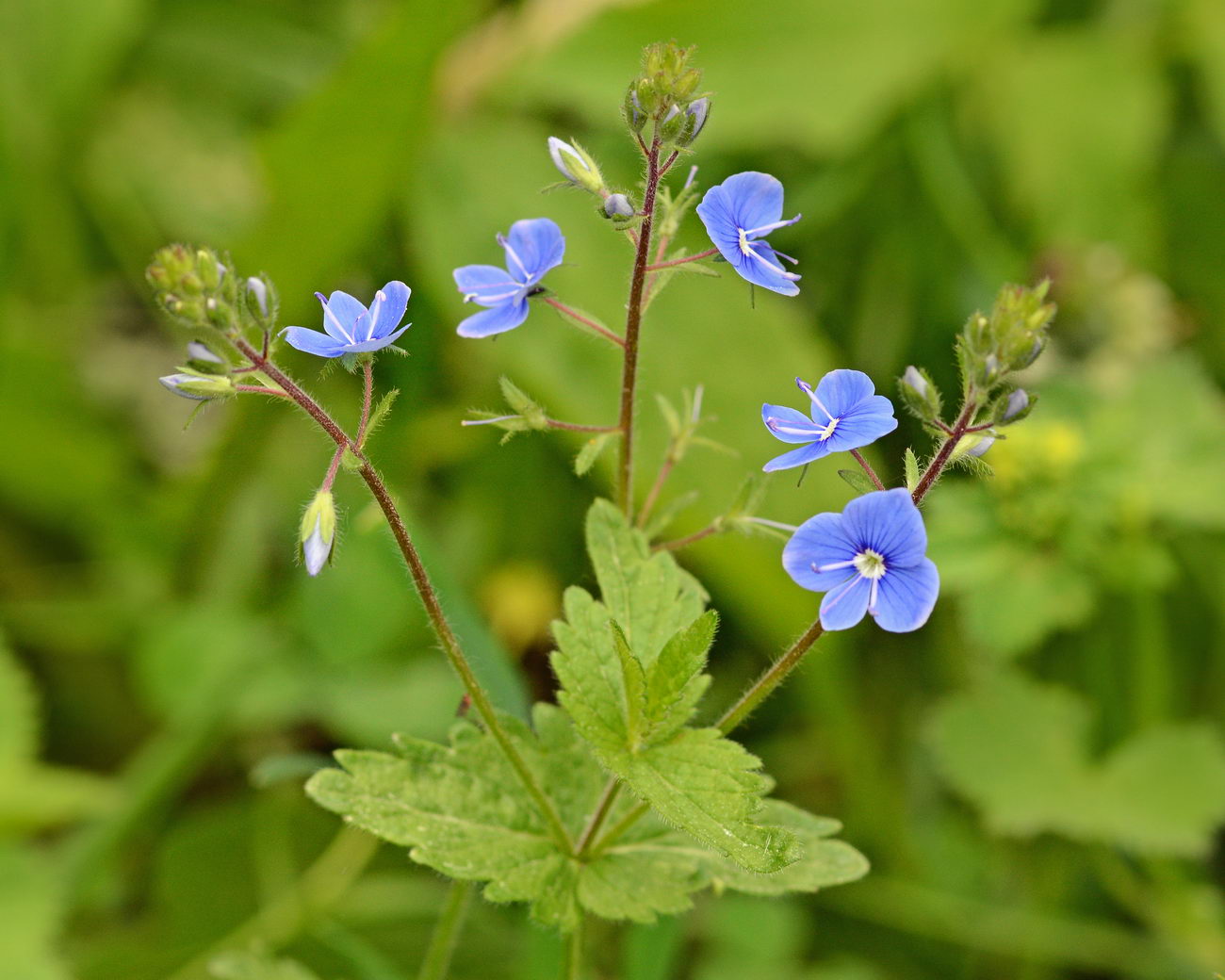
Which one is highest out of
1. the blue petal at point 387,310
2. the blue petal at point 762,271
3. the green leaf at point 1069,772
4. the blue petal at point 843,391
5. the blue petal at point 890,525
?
the green leaf at point 1069,772

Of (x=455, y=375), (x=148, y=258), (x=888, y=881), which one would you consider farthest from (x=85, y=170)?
(x=888, y=881)

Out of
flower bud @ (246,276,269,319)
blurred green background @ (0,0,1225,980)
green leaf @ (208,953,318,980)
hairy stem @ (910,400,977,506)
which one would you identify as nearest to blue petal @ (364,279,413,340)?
flower bud @ (246,276,269,319)

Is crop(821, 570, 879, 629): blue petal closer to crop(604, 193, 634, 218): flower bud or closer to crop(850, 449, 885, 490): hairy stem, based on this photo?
crop(850, 449, 885, 490): hairy stem

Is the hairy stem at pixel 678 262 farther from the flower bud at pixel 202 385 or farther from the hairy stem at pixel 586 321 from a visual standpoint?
the flower bud at pixel 202 385

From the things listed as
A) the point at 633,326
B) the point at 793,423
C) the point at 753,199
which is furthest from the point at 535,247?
the point at 793,423

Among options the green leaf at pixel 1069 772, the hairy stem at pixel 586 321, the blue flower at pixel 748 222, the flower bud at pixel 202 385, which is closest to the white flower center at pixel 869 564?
the blue flower at pixel 748 222

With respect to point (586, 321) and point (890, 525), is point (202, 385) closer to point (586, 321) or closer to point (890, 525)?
point (586, 321)

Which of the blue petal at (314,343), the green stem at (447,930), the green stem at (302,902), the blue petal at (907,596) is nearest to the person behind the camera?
the blue petal at (907,596)

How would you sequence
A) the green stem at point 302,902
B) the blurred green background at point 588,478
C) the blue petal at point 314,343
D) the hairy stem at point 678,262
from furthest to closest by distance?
the blurred green background at point 588,478 < the green stem at point 302,902 < the hairy stem at point 678,262 < the blue petal at point 314,343

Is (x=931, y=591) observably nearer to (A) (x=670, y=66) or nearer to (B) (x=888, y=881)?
(A) (x=670, y=66)
